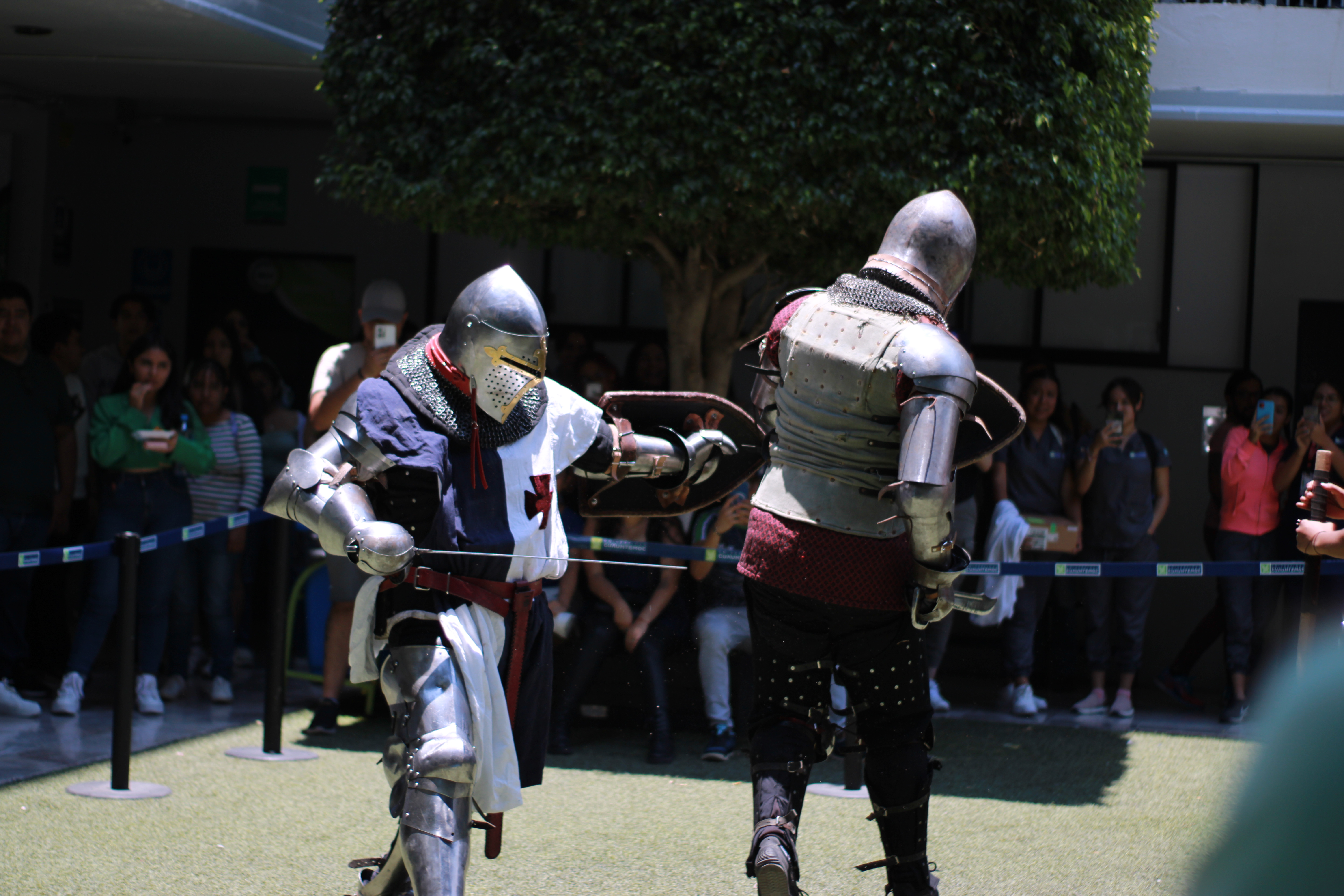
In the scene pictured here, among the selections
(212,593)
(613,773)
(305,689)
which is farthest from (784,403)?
(305,689)

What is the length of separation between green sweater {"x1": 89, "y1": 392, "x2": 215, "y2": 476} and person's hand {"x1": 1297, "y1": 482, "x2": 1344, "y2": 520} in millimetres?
4404

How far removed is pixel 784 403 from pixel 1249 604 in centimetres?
423

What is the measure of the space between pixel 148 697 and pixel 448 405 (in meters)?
3.52

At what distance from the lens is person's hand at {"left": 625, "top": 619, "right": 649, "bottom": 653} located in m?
4.12

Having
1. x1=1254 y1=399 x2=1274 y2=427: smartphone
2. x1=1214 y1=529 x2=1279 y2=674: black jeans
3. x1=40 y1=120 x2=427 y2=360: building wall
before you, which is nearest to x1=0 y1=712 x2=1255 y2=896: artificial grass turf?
x1=1214 y1=529 x2=1279 y2=674: black jeans

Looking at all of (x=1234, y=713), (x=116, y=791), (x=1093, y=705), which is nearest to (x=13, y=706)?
(x=116, y=791)

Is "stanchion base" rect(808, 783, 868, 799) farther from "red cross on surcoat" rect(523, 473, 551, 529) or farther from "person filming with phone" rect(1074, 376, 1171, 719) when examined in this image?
"red cross on surcoat" rect(523, 473, 551, 529)

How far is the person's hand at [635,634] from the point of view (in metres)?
4.12

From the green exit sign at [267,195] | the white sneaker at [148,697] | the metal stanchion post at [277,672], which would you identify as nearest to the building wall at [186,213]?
the green exit sign at [267,195]

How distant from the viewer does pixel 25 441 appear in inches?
230

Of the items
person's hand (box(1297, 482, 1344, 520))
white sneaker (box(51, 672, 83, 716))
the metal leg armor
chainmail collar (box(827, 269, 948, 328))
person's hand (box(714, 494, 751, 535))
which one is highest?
chainmail collar (box(827, 269, 948, 328))

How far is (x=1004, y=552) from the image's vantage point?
255 inches

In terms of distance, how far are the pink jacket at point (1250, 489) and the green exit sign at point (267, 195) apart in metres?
6.02

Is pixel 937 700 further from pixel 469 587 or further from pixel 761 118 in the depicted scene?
pixel 469 587
